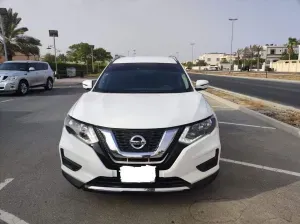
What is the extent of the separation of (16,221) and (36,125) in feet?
15.8

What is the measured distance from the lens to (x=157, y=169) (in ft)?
9.23

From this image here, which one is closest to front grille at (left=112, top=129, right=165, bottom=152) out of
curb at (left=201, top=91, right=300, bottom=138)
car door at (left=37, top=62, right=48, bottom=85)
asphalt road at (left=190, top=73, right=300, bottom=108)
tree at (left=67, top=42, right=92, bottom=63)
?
curb at (left=201, top=91, right=300, bottom=138)

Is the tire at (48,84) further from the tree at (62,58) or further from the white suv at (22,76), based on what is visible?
the tree at (62,58)

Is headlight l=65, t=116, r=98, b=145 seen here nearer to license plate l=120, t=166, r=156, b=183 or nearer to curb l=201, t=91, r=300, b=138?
license plate l=120, t=166, r=156, b=183

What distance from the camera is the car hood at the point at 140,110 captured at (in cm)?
292

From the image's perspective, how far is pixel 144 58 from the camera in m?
5.41

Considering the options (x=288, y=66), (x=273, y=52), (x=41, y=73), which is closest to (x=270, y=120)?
(x=41, y=73)

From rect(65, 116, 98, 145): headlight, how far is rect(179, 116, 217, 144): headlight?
87 centimetres

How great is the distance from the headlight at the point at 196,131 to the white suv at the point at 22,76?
13266mm

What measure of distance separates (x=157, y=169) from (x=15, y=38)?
119ft

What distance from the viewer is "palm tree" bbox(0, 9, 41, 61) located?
111ft

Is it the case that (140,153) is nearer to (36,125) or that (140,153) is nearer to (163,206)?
→ (163,206)

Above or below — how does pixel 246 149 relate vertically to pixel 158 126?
below

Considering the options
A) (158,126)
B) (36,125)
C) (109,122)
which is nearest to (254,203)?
(158,126)
